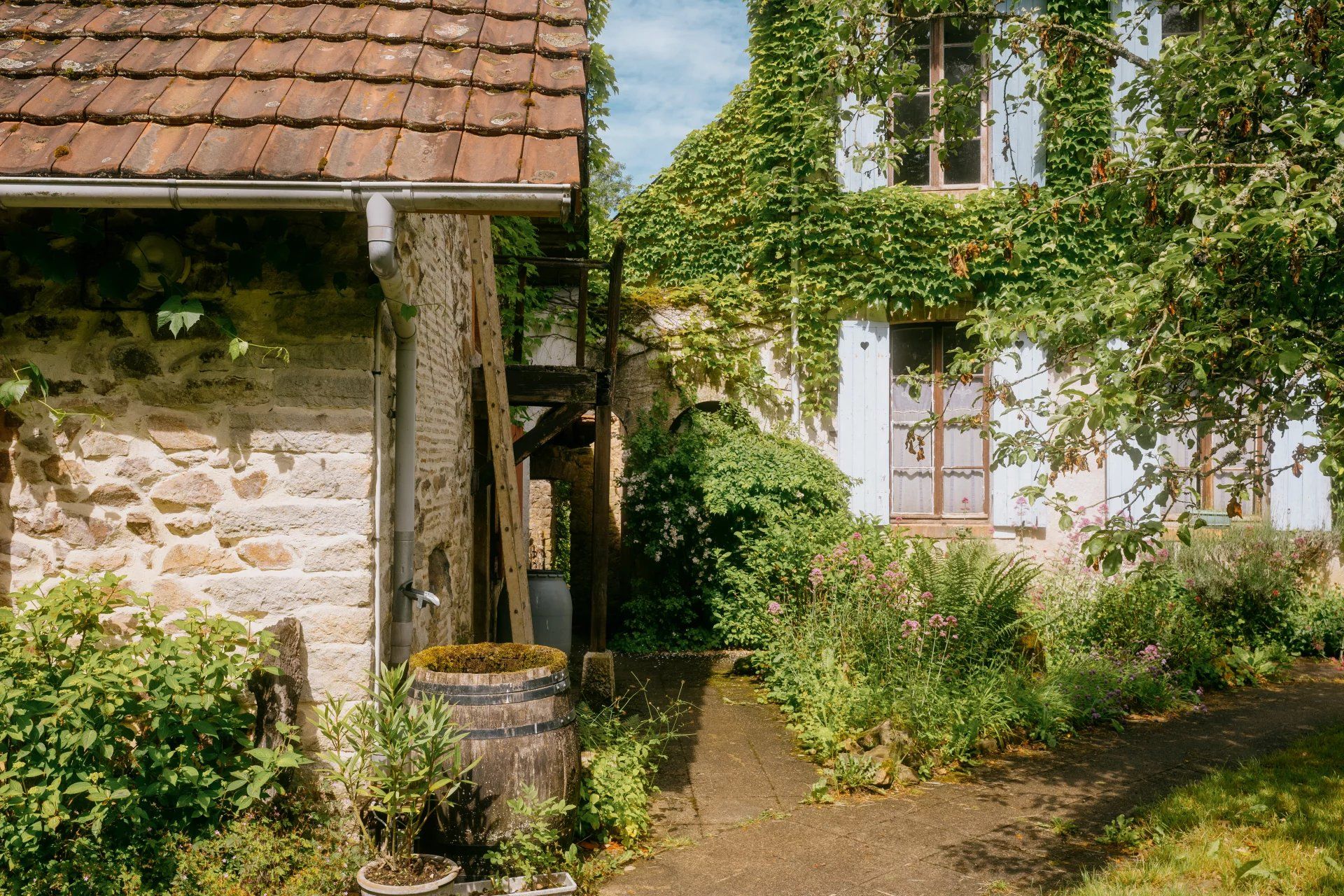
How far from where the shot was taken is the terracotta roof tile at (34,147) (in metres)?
3.06

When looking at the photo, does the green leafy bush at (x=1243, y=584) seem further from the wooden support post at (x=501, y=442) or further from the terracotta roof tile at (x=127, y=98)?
the terracotta roof tile at (x=127, y=98)

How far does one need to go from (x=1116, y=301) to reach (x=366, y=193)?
260 centimetres

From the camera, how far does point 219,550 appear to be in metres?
3.46

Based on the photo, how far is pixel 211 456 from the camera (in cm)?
345

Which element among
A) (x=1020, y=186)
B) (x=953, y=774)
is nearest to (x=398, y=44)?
(x=1020, y=186)

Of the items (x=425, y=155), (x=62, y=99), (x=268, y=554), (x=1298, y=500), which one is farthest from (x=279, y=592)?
(x=1298, y=500)

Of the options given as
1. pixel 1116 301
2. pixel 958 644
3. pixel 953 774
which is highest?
pixel 1116 301

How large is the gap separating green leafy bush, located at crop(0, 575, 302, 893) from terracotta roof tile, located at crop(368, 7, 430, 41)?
7.86ft

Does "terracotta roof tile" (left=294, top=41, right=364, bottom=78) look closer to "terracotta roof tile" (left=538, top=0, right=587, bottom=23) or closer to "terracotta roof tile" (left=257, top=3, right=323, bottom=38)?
"terracotta roof tile" (left=257, top=3, right=323, bottom=38)

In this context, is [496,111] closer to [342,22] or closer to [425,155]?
[425,155]

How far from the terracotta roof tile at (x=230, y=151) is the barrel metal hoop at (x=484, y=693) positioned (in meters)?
1.94

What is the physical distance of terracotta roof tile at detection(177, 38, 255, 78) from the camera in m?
3.51

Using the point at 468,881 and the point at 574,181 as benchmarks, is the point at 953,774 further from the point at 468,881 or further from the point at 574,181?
the point at 574,181

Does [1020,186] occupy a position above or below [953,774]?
above
